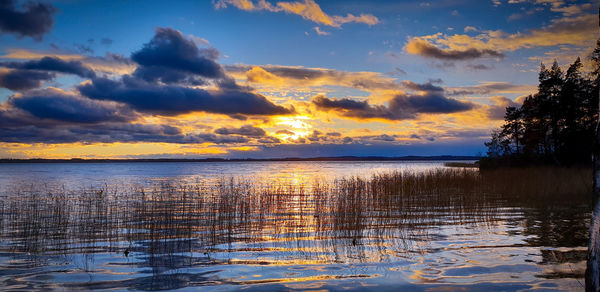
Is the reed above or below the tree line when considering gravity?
below

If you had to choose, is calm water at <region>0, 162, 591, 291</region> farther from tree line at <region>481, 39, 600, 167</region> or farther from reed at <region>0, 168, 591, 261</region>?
tree line at <region>481, 39, 600, 167</region>

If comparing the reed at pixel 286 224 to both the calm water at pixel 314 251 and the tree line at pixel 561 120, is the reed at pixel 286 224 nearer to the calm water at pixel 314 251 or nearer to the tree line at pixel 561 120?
the calm water at pixel 314 251

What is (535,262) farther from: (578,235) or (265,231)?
(265,231)

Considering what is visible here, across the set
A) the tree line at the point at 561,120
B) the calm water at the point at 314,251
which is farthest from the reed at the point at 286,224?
the tree line at the point at 561,120

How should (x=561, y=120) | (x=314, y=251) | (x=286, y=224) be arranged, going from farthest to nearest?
(x=561, y=120) → (x=286, y=224) → (x=314, y=251)

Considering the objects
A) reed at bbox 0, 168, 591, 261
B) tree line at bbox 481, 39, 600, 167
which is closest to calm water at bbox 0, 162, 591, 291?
reed at bbox 0, 168, 591, 261

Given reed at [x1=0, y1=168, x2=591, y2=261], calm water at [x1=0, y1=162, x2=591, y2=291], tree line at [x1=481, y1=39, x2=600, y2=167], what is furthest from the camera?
tree line at [x1=481, y1=39, x2=600, y2=167]

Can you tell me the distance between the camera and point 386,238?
11922mm

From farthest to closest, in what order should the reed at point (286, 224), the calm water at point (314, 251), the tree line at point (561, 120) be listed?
the tree line at point (561, 120), the reed at point (286, 224), the calm water at point (314, 251)

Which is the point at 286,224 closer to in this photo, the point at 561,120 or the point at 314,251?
the point at 314,251

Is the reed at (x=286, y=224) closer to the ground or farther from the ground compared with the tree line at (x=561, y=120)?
closer to the ground

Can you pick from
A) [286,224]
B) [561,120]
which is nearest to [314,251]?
[286,224]

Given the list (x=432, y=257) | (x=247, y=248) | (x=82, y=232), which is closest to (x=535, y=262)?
(x=432, y=257)

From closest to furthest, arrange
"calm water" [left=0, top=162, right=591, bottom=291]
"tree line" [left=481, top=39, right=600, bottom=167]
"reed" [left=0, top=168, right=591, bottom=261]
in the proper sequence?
"calm water" [left=0, top=162, right=591, bottom=291] → "reed" [left=0, top=168, right=591, bottom=261] → "tree line" [left=481, top=39, right=600, bottom=167]
